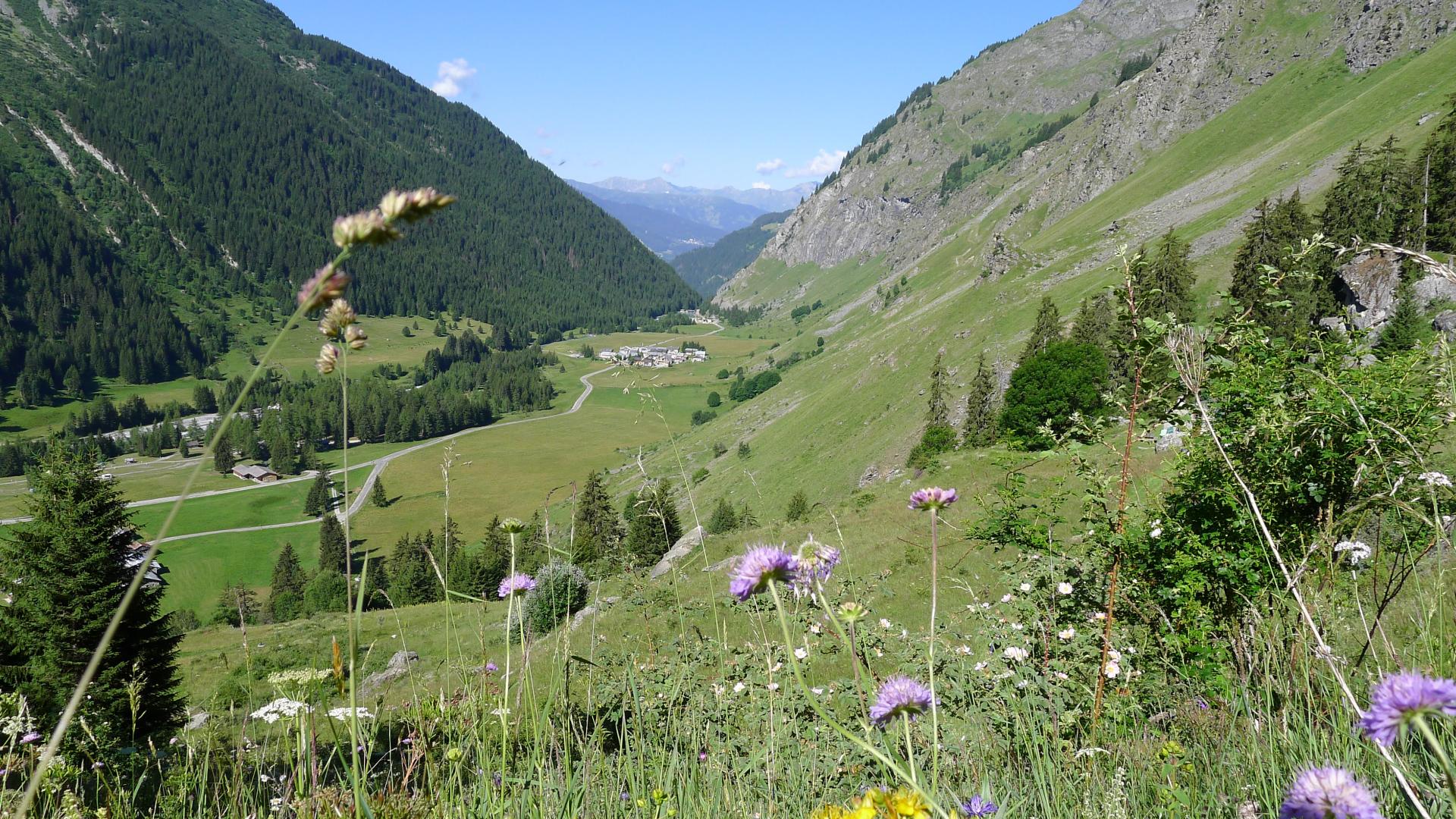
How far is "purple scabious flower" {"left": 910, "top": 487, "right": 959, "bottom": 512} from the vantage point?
2.08m

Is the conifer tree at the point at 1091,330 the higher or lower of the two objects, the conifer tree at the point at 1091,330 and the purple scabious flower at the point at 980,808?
the lower

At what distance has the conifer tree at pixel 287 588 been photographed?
61297 millimetres

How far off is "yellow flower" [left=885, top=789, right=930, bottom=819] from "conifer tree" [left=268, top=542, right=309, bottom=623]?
69793mm

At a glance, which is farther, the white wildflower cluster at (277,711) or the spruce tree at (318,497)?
the spruce tree at (318,497)

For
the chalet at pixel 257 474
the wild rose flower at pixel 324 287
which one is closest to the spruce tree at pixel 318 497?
the chalet at pixel 257 474

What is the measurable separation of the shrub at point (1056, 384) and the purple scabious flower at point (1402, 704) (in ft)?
120

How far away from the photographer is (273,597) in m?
64.6

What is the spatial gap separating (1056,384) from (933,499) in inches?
1527

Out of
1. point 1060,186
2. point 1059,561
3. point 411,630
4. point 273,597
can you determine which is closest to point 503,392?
point 273,597

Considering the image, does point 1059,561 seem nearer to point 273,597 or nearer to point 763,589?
point 763,589

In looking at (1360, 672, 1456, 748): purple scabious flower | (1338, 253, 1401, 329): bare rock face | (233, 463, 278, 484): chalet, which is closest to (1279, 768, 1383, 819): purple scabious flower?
(1360, 672, 1456, 748): purple scabious flower

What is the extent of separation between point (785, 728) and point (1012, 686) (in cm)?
146

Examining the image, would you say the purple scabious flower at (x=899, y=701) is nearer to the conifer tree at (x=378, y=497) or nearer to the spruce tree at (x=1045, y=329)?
the spruce tree at (x=1045, y=329)

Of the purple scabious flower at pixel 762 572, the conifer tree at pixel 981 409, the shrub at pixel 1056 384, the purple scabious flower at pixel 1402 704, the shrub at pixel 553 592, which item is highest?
the purple scabious flower at pixel 762 572
